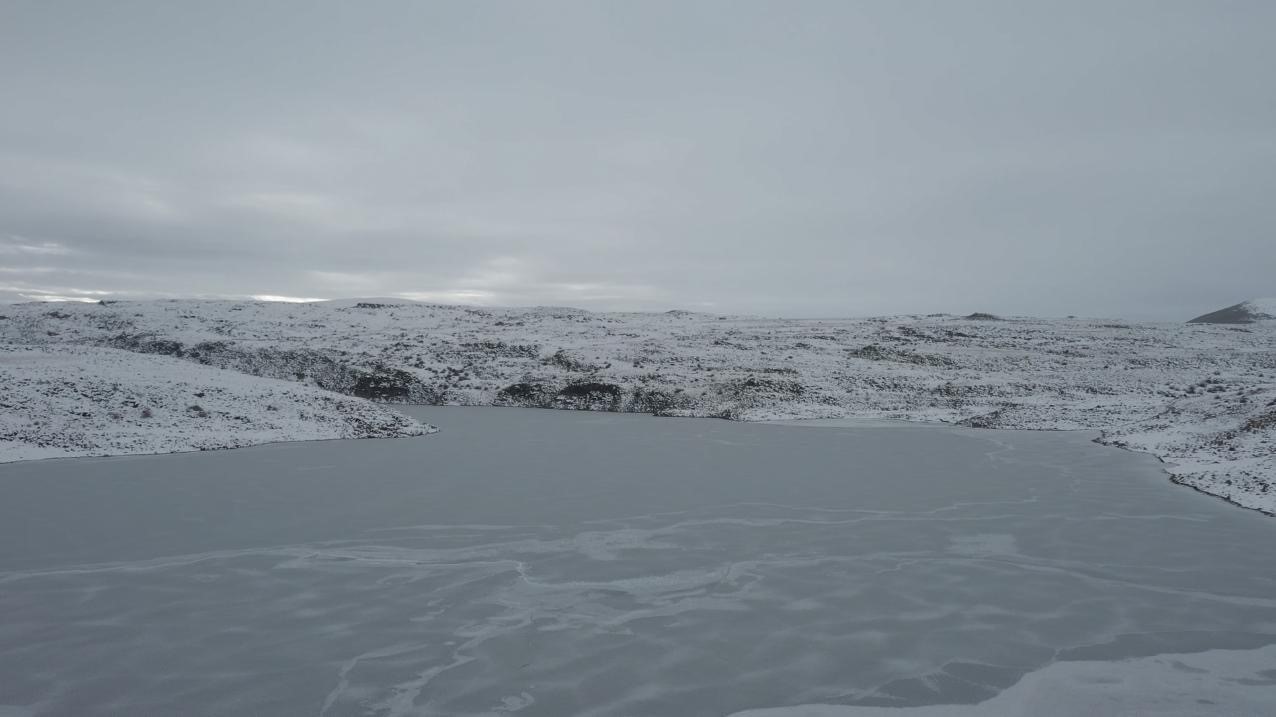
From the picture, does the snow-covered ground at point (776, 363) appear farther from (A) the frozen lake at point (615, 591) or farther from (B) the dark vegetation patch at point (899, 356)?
(A) the frozen lake at point (615, 591)

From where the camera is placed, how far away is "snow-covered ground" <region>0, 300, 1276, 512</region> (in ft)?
52.3

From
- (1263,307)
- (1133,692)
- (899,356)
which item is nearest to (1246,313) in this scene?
(1263,307)

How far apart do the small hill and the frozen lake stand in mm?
49167

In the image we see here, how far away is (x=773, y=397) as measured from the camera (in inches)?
827

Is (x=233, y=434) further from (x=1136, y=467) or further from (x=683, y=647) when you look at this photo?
(x=1136, y=467)

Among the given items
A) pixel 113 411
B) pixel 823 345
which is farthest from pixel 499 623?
pixel 823 345

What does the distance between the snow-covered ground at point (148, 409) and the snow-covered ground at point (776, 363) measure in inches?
105

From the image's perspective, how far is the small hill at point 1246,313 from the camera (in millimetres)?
48344

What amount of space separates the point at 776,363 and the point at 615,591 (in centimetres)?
2021

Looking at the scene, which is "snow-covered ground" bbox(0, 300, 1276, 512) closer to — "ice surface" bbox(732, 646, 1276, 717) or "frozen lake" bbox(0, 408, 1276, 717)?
"frozen lake" bbox(0, 408, 1276, 717)

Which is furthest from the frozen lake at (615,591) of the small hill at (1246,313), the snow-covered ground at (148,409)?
the small hill at (1246,313)

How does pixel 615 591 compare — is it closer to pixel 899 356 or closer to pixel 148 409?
pixel 148 409

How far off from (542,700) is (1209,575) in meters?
6.07

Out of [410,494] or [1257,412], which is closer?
[410,494]
